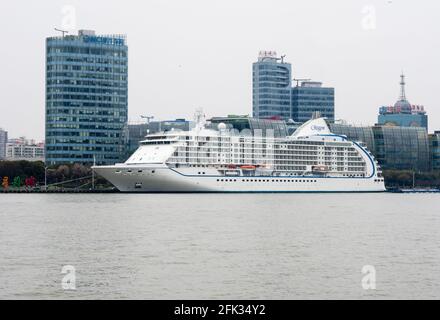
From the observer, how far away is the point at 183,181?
135500mm

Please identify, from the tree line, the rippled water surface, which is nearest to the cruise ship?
the tree line

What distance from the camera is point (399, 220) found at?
78062 mm

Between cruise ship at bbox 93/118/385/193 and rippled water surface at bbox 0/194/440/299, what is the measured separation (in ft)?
189

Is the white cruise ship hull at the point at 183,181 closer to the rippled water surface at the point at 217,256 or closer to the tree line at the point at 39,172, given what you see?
the tree line at the point at 39,172

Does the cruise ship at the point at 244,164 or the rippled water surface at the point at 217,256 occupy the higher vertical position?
the cruise ship at the point at 244,164

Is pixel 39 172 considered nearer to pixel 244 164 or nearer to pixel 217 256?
pixel 244 164

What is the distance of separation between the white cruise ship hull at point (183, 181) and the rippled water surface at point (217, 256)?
55.8 metres

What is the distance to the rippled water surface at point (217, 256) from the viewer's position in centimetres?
3669

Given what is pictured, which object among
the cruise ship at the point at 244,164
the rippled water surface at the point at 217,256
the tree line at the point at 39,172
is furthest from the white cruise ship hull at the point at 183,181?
the rippled water surface at the point at 217,256

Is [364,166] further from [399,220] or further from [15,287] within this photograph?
[15,287]

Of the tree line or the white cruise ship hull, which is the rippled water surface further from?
the tree line

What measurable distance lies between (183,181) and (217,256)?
88.6 metres
